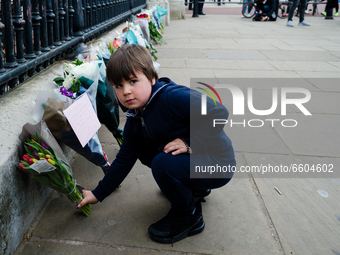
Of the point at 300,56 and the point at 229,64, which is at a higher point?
the point at 300,56

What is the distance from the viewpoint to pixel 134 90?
74.3 inches

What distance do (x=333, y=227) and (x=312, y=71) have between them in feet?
13.3

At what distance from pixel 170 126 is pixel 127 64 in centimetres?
43

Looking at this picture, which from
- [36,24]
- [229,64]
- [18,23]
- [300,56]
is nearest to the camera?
[18,23]

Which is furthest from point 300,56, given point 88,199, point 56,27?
point 88,199

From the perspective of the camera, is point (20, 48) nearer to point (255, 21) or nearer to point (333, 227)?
point (333, 227)

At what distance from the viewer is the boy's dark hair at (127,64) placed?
1.84m

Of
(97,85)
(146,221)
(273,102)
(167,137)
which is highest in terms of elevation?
(97,85)

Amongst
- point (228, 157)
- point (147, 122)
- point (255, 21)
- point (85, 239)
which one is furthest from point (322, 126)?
point (255, 21)

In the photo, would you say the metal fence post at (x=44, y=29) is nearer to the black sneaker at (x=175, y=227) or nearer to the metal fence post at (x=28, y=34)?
the metal fence post at (x=28, y=34)

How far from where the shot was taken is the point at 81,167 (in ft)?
9.15

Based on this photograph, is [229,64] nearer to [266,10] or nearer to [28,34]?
[28,34]

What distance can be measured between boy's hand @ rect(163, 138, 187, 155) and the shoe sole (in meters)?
0.48

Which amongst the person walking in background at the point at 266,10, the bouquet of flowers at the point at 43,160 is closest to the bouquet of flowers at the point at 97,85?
the bouquet of flowers at the point at 43,160
